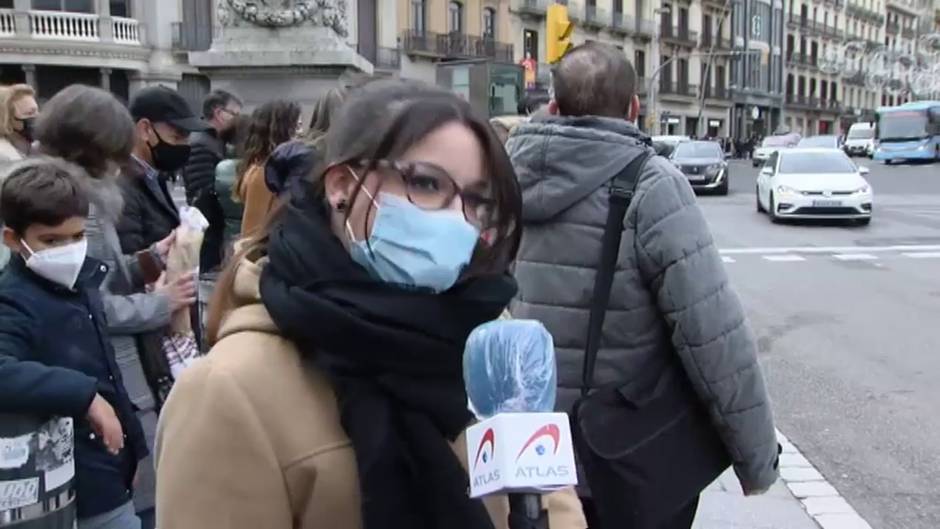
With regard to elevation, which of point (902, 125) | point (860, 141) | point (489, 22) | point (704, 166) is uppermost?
point (489, 22)

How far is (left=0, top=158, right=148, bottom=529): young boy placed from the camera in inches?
109

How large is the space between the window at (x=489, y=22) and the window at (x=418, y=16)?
4.37 m

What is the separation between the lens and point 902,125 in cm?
4838

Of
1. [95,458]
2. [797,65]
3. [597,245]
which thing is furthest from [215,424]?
[797,65]

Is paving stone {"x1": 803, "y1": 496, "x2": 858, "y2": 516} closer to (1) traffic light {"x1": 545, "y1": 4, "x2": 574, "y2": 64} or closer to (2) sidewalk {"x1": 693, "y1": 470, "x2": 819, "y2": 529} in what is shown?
(2) sidewalk {"x1": 693, "y1": 470, "x2": 819, "y2": 529}

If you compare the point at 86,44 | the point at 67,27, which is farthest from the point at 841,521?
the point at 67,27

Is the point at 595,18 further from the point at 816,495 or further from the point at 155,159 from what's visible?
the point at 155,159

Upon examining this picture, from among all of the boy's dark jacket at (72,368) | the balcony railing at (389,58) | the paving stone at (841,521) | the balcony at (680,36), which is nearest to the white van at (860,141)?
the balcony at (680,36)

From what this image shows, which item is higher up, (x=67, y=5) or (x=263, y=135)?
(x=67, y=5)

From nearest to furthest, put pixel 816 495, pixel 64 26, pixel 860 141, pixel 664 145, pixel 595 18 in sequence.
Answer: pixel 816 495 < pixel 664 145 < pixel 64 26 < pixel 595 18 < pixel 860 141

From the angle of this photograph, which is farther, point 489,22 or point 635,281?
point 489,22

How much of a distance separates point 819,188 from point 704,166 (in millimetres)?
8499

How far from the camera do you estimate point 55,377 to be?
277 cm

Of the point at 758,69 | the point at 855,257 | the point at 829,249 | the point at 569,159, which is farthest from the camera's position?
the point at 758,69
